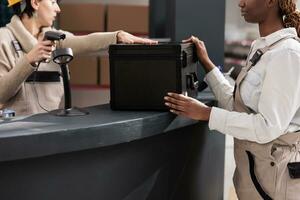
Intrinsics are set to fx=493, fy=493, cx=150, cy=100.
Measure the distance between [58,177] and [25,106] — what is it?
75 centimetres

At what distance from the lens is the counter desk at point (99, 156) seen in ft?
4.85

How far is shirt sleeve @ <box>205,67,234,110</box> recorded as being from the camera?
6.88ft

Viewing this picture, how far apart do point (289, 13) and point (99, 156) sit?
84 centimetres

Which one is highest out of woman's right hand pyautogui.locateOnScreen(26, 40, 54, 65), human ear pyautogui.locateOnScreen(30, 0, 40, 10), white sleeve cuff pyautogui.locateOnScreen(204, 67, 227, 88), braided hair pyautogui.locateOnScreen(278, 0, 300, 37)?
human ear pyautogui.locateOnScreen(30, 0, 40, 10)

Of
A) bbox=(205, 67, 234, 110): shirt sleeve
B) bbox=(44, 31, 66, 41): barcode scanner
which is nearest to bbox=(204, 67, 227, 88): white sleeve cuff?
bbox=(205, 67, 234, 110): shirt sleeve

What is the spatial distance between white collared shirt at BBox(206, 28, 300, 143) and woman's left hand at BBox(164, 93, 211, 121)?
Result: 0.12ft

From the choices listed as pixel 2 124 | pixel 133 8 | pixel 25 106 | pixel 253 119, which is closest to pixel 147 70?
pixel 253 119

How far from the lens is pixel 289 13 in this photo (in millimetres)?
1757

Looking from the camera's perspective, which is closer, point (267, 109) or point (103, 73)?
point (267, 109)

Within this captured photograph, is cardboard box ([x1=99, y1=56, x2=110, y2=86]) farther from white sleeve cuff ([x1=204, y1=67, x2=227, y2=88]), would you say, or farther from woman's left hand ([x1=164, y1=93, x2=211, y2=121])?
woman's left hand ([x1=164, y1=93, x2=211, y2=121])

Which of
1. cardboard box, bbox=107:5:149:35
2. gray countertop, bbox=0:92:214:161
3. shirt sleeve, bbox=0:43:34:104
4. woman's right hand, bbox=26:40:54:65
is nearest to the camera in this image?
gray countertop, bbox=0:92:214:161

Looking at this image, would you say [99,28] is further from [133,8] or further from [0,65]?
[0,65]

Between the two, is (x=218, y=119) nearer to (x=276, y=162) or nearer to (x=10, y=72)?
(x=276, y=162)

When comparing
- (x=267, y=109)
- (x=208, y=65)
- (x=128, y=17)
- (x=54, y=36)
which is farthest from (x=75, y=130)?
(x=128, y=17)
